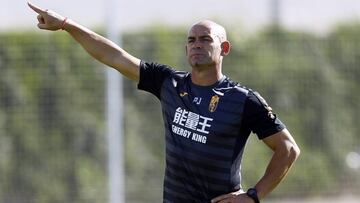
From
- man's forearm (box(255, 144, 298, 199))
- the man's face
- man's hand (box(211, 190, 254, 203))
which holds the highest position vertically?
the man's face

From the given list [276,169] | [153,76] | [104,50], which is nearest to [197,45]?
[153,76]

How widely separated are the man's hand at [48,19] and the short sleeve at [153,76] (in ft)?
1.91

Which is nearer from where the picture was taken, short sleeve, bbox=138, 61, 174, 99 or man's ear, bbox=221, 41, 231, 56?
man's ear, bbox=221, 41, 231, 56

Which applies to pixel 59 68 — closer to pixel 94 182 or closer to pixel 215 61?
pixel 94 182

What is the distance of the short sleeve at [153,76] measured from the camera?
21.9 feet

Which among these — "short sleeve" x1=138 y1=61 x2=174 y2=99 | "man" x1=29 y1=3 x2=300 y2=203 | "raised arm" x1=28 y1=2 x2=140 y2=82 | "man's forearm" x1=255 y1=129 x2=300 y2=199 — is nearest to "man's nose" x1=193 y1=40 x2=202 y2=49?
"man" x1=29 y1=3 x2=300 y2=203

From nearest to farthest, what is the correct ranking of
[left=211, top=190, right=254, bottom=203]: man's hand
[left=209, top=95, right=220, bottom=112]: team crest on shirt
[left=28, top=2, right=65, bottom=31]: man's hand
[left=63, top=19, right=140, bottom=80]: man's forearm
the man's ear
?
[left=211, top=190, right=254, bottom=203]: man's hand < [left=209, top=95, right=220, bottom=112]: team crest on shirt < the man's ear < [left=28, top=2, right=65, bottom=31]: man's hand < [left=63, top=19, right=140, bottom=80]: man's forearm

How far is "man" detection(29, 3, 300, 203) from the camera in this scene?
623 cm

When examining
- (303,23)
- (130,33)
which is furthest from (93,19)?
(303,23)

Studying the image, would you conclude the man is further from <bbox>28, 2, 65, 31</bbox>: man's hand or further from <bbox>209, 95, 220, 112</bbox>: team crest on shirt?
<bbox>28, 2, 65, 31</bbox>: man's hand

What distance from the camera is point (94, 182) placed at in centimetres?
1201

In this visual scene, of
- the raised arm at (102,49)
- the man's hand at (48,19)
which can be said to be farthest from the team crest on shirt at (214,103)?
the man's hand at (48,19)

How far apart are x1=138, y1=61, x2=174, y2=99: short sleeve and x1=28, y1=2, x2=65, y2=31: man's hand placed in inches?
22.9

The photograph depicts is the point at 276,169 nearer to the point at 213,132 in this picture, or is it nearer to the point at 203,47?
the point at 213,132
